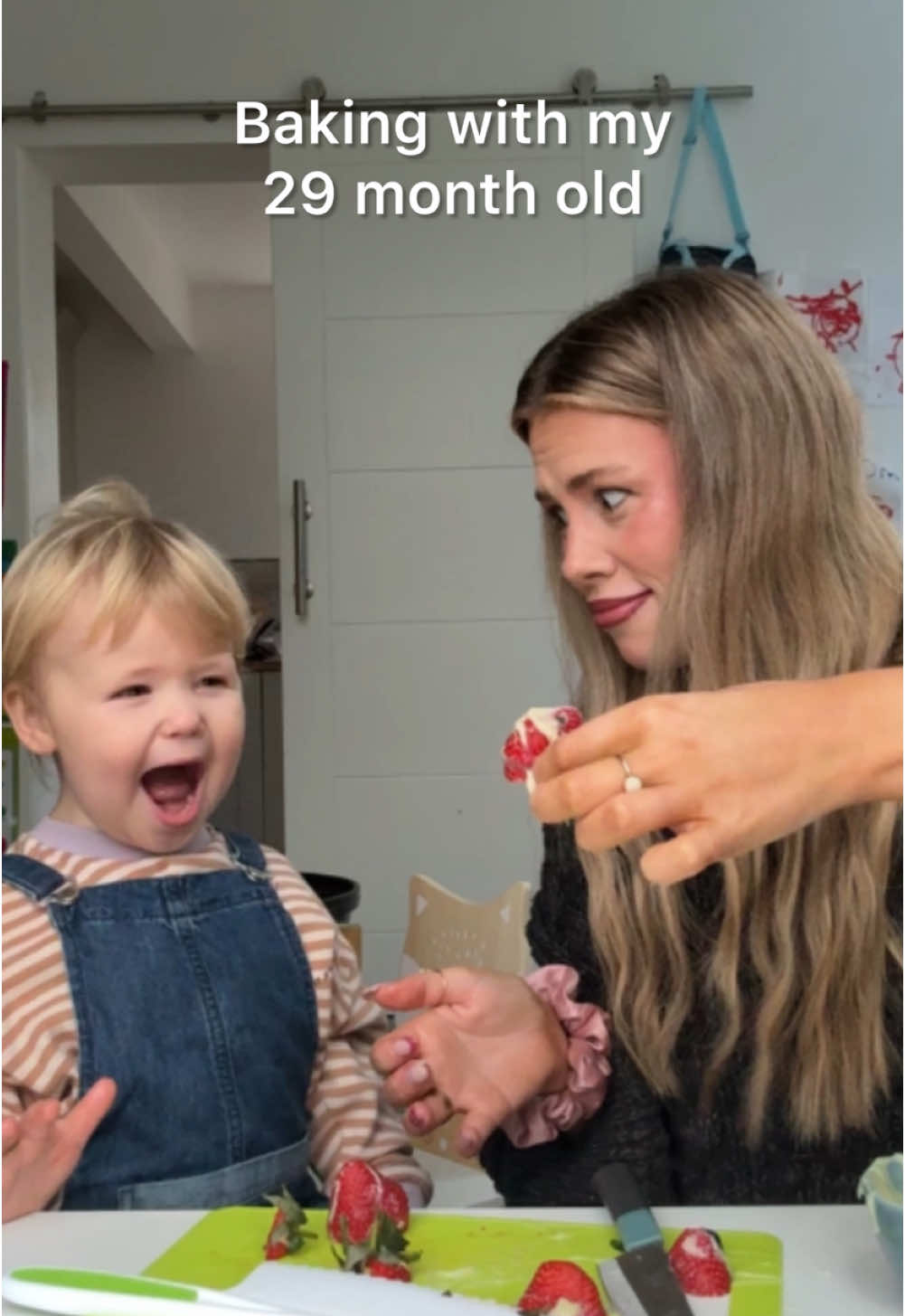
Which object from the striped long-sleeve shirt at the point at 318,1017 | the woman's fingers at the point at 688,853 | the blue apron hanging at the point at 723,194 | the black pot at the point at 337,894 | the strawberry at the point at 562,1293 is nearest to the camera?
the woman's fingers at the point at 688,853

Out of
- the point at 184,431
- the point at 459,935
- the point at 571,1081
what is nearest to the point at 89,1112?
the point at 571,1081

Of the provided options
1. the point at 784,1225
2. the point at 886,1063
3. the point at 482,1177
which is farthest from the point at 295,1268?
the point at 482,1177

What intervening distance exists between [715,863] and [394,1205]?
0.34 meters

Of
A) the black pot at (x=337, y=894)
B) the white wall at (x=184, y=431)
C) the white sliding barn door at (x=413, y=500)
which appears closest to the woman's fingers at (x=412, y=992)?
the black pot at (x=337, y=894)

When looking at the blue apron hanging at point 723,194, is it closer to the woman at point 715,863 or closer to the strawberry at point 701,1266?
the woman at point 715,863

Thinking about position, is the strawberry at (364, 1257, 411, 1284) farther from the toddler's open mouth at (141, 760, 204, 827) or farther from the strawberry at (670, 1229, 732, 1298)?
the toddler's open mouth at (141, 760, 204, 827)

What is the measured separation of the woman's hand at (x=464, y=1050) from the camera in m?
0.98

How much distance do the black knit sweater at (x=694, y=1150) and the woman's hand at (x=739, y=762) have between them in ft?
1.81

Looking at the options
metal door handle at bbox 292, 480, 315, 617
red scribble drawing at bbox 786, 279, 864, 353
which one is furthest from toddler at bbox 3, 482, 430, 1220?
red scribble drawing at bbox 786, 279, 864, 353

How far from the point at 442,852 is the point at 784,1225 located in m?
2.57

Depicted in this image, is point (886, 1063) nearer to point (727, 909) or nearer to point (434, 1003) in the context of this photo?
point (727, 909)

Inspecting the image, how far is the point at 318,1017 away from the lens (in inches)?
45.3

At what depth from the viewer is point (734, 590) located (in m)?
1.09

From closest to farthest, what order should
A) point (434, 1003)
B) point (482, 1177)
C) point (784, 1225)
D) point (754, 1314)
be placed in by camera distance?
1. point (754, 1314)
2. point (784, 1225)
3. point (434, 1003)
4. point (482, 1177)
